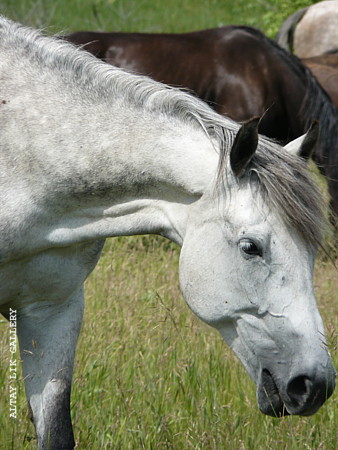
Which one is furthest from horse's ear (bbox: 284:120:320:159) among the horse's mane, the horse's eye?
the horse's eye

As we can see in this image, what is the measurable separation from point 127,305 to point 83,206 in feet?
5.96

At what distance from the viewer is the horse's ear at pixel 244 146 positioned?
8.05 ft

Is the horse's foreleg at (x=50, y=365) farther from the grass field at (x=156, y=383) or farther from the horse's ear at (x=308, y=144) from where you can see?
the horse's ear at (x=308, y=144)

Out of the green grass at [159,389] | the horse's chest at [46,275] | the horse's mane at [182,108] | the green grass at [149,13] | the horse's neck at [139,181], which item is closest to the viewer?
the horse's mane at [182,108]

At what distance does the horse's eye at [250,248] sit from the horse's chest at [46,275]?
2.28 feet

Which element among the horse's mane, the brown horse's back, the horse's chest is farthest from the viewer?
the brown horse's back

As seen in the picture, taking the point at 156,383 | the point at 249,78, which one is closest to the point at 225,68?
the point at 249,78

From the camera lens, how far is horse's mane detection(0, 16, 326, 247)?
2.55m

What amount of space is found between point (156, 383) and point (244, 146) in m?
1.58

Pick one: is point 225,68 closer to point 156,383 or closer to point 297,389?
point 156,383

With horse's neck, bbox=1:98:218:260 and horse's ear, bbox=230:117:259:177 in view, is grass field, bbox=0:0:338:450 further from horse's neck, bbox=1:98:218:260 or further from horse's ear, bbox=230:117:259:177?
horse's ear, bbox=230:117:259:177

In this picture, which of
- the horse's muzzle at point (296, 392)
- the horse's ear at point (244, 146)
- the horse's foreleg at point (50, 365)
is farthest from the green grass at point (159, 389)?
the horse's ear at point (244, 146)

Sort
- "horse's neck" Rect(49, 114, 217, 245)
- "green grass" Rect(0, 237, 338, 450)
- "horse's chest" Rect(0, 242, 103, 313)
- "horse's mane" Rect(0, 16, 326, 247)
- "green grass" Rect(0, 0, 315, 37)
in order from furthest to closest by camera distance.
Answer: "green grass" Rect(0, 0, 315, 37) → "green grass" Rect(0, 237, 338, 450) → "horse's chest" Rect(0, 242, 103, 313) → "horse's neck" Rect(49, 114, 217, 245) → "horse's mane" Rect(0, 16, 326, 247)

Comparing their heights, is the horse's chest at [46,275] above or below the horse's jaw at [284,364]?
below
